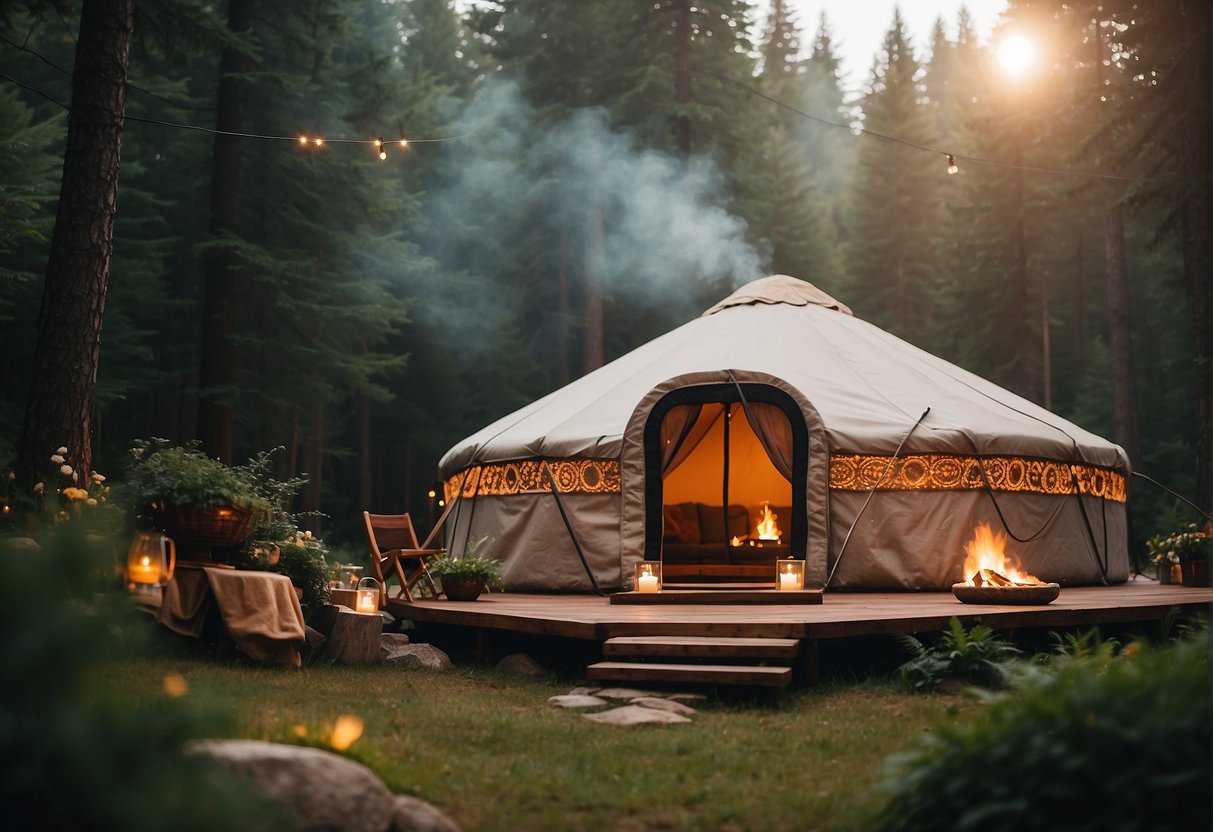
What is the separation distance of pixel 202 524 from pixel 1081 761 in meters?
4.09

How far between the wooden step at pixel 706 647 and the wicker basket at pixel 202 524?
6.21 ft

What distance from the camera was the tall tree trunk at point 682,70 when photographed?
1767 cm

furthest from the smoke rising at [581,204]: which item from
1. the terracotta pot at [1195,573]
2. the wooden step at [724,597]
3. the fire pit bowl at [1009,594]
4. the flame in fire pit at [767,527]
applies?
the fire pit bowl at [1009,594]

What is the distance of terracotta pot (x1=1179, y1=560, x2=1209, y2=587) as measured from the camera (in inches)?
356

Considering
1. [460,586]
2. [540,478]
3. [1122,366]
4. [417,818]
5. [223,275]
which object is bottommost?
[417,818]

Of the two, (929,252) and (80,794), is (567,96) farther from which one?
(80,794)

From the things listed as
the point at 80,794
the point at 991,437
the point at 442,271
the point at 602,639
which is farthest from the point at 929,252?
the point at 80,794

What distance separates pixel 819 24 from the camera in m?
38.7

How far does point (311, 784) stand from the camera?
2361 mm

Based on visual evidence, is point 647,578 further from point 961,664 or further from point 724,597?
point 961,664

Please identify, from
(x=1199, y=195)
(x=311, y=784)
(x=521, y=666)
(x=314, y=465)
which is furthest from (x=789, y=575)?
(x=314, y=465)

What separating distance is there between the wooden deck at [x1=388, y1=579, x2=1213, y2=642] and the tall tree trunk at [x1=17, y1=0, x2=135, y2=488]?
7.25 feet

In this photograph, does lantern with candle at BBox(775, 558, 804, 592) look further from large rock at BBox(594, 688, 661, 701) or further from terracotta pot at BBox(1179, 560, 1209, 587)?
terracotta pot at BBox(1179, 560, 1209, 587)

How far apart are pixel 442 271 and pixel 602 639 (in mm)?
14886
